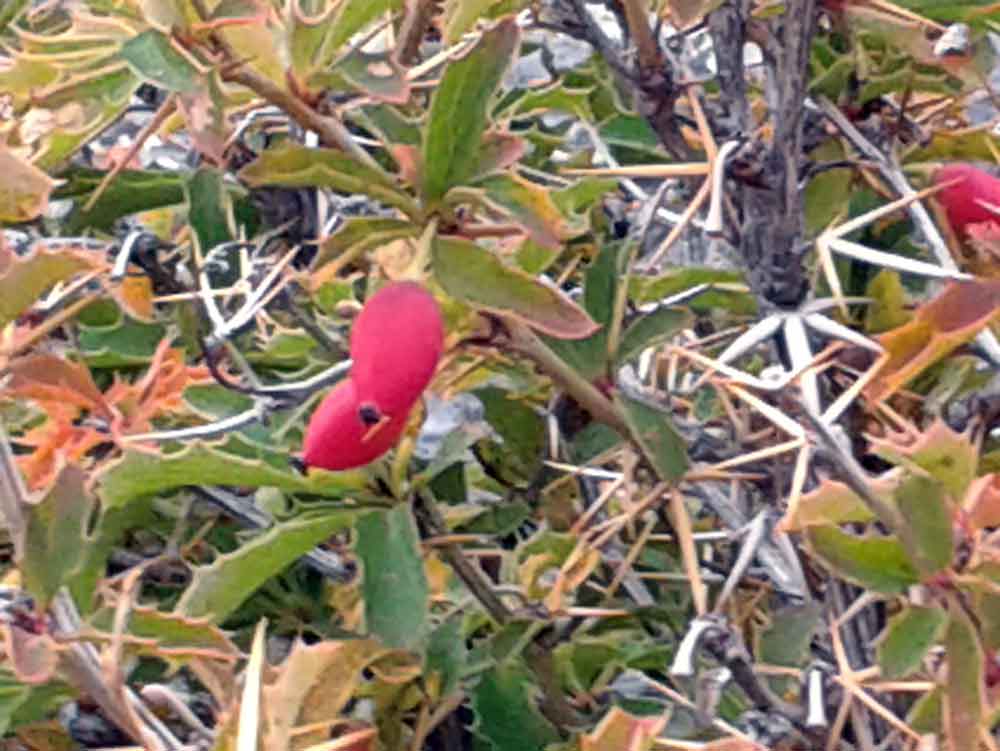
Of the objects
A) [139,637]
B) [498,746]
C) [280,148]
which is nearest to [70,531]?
[139,637]

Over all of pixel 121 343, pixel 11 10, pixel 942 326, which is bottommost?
pixel 121 343

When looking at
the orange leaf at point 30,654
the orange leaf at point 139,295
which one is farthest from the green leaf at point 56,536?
the orange leaf at point 139,295

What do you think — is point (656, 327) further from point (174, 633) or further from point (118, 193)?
point (118, 193)

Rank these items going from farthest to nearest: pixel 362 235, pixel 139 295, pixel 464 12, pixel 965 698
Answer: pixel 139 295 < pixel 464 12 < pixel 362 235 < pixel 965 698

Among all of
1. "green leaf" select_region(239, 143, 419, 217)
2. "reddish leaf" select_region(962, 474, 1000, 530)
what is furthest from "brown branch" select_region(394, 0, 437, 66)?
"reddish leaf" select_region(962, 474, 1000, 530)

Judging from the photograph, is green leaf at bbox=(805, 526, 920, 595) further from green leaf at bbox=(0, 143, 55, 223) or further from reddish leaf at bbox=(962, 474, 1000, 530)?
green leaf at bbox=(0, 143, 55, 223)

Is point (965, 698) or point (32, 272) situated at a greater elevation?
point (32, 272)

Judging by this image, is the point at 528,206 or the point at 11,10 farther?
the point at 11,10

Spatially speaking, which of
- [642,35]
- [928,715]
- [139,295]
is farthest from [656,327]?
[139,295]

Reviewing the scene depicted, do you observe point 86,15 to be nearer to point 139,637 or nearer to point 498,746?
point 139,637
